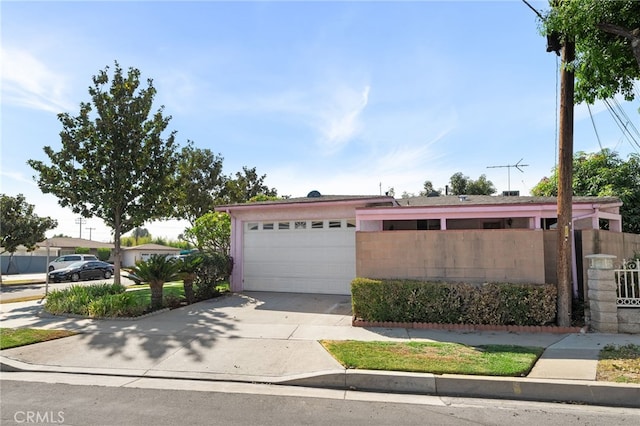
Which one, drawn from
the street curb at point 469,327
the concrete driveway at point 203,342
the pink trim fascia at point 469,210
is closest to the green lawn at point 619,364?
the street curb at point 469,327

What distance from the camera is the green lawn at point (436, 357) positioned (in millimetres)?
5773

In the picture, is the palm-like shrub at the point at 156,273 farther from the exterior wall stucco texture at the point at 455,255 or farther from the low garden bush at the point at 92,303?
the exterior wall stucco texture at the point at 455,255

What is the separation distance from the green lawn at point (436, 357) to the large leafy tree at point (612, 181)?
12434 millimetres

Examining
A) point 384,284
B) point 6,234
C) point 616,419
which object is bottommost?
point 616,419

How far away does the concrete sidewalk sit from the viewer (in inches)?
212

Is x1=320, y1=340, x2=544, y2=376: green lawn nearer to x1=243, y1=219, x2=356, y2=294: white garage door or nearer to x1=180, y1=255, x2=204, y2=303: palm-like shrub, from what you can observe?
x1=243, y1=219, x2=356, y2=294: white garage door

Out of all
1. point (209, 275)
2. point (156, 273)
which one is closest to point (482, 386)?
point (156, 273)

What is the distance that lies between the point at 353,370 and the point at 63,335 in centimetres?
649

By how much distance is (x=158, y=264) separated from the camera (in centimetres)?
1101

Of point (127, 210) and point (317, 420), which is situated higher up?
point (127, 210)

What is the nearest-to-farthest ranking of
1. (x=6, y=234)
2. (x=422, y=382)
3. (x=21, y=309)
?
(x=422, y=382) → (x=21, y=309) → (x=6, y=234)

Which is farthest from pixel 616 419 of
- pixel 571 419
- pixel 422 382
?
pixel 422 382

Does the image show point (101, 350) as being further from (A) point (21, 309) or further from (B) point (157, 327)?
(A) point (21, 309)

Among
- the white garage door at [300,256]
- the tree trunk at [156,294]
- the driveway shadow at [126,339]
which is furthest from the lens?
the white garage door at [300,256]
